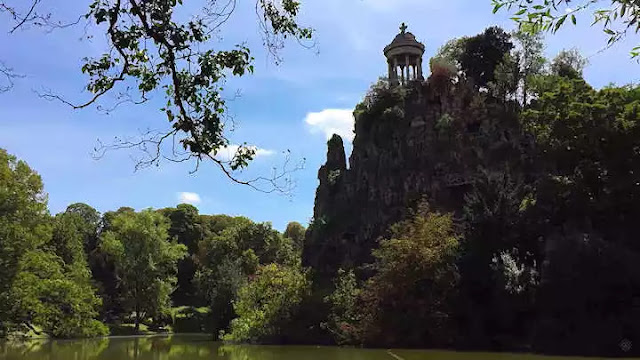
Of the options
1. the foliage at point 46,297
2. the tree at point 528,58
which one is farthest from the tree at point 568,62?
the foliage at point 46,297

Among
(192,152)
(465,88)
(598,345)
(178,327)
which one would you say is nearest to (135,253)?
(178,327)

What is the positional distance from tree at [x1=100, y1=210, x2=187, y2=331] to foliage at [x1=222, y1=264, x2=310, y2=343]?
14.9m

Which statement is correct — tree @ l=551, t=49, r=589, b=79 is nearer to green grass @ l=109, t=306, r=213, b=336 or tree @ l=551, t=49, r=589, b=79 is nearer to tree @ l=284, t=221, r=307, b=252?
green grass @ l=109, t=306, r=213, b=336

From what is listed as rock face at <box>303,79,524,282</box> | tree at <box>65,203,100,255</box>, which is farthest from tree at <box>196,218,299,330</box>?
tree at <box>65,203,100,255</box>

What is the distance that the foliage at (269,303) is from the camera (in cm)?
2814

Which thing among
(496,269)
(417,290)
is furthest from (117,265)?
(496,269)

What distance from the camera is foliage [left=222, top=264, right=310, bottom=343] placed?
28141mm

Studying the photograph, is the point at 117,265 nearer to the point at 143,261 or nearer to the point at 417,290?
the point at 143,261

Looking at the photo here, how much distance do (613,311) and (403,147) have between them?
57.6 ft

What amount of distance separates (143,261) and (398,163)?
22.8 meters

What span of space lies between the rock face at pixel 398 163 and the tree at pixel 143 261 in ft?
45.2

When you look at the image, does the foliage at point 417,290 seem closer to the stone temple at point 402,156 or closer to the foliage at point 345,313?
the foliage at point 345,313

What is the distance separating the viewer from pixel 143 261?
147 feet

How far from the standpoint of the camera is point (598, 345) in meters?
18.2
